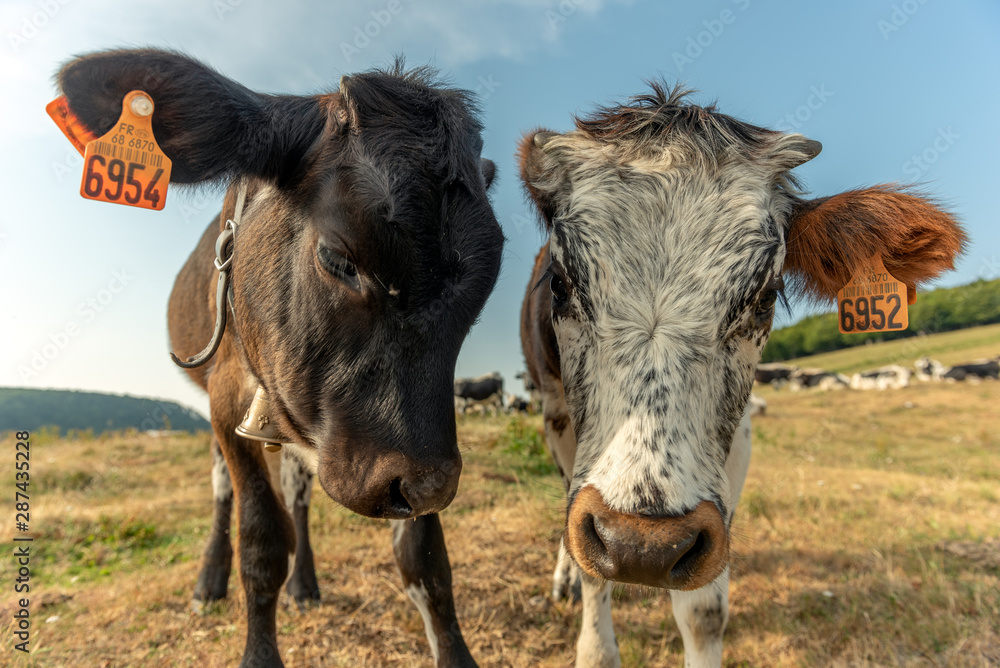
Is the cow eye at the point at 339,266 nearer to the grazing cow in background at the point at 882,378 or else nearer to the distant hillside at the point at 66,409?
the distant hillside at the point at 66,409

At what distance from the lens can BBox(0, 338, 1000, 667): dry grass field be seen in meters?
3.34

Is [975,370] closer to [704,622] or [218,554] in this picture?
[704,622]

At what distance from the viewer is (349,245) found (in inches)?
79.4

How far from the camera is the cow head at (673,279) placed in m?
1.66

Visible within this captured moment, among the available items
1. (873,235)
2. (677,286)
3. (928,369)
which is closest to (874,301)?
(873,235)

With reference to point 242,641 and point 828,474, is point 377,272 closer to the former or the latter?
point 242,641

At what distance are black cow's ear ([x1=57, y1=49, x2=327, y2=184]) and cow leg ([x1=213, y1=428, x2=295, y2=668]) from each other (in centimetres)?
145

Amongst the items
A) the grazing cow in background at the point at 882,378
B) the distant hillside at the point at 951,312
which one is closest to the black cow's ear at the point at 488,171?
the grazing cow in background at the point at 882,378

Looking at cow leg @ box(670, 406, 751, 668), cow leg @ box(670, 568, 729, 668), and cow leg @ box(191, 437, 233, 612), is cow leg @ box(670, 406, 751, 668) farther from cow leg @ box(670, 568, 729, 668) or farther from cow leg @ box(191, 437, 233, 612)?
cow leg @ box(191, 437, 233, 612)

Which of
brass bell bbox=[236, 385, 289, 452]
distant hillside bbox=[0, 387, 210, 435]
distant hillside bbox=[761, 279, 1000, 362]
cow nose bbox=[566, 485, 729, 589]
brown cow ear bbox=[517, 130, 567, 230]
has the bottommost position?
distant hillside bbox=[0, 387, 210, 435]

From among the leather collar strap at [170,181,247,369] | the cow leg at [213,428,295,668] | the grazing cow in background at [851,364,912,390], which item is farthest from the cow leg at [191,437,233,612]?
the grazing cow in background at [851,364,912,390]

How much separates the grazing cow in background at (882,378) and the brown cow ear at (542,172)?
2960cm

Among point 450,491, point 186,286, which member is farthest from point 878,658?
Result: point 186,286

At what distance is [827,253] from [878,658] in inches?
99.6
